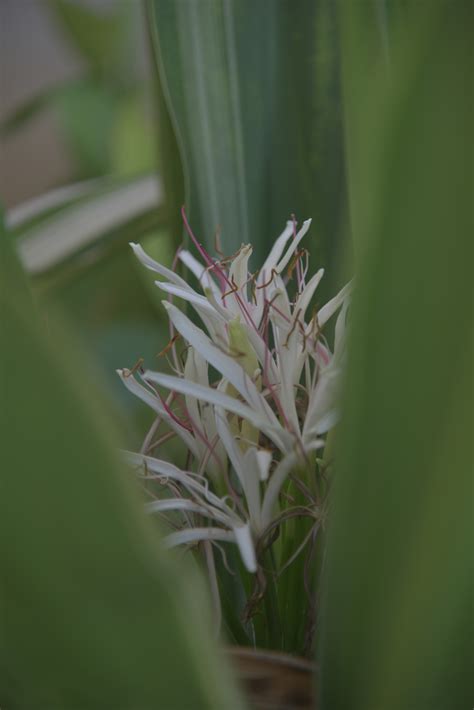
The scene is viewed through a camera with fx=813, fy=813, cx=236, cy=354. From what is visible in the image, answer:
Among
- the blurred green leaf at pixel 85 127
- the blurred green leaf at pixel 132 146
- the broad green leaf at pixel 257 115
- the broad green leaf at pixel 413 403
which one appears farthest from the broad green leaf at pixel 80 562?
the blurred green leaf at pixel 85 127


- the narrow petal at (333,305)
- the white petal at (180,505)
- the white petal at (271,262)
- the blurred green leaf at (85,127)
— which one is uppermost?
the blurred green leaf at (85,127)

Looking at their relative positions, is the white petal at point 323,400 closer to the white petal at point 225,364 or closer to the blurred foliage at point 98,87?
the white petal at point 225,364

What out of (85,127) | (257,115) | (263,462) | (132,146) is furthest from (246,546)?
(85,127)

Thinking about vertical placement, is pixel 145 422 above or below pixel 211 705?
above

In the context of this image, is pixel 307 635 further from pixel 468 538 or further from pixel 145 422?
pixel 145 422

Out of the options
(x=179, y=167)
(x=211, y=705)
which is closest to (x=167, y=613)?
(x=211, y=705)
